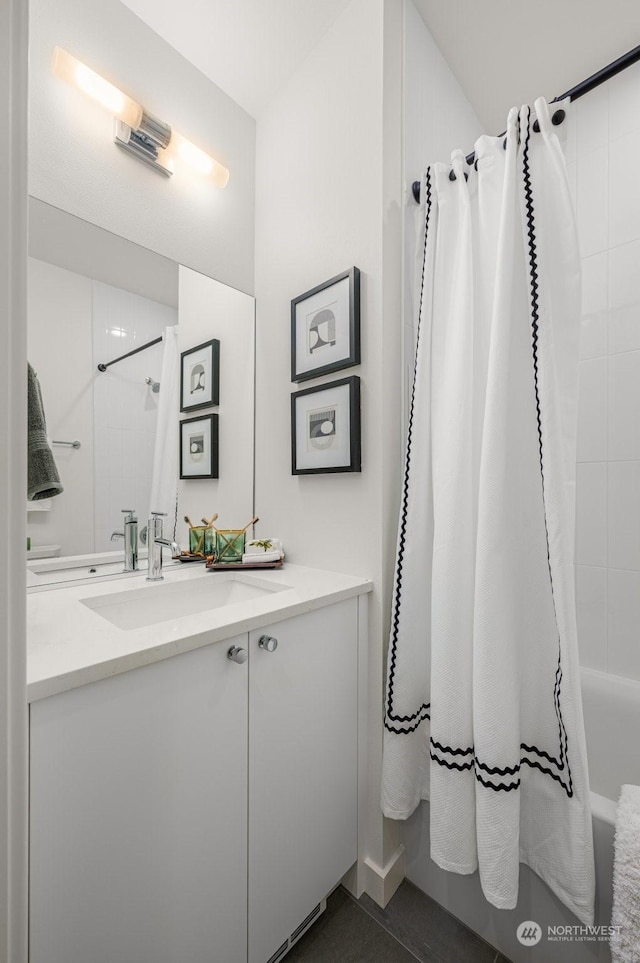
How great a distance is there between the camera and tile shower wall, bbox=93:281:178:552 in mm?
1268

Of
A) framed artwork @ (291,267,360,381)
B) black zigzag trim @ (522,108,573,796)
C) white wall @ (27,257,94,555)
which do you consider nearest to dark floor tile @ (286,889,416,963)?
black zigzag trim @ (522,108,573,796)

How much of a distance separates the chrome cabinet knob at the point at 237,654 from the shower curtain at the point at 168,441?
69 cm

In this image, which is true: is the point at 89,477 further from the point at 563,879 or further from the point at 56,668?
the point at 563,879

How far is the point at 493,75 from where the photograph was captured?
1.56 metres

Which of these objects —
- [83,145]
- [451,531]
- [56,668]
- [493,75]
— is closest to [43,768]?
[56,668]

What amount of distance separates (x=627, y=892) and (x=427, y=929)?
0.63m

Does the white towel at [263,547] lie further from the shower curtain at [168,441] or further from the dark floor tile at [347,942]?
the dark floor tile at [347,942]

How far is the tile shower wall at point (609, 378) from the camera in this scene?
4.99 feet

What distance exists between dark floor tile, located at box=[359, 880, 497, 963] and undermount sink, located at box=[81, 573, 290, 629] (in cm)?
92

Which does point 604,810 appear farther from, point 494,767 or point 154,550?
point 154,550

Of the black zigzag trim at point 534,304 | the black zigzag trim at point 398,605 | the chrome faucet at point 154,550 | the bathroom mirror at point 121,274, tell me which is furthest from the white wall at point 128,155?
the black zigzag trim at point 534,304

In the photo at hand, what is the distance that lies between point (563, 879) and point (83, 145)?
2160 millimetres

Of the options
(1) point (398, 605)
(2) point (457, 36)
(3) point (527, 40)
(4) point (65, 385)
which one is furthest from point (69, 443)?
(3) point (527, 40)

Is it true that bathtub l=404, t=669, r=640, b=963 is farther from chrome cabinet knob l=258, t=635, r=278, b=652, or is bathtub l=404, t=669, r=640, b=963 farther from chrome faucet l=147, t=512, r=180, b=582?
chrome faucet l=147, t=512, r=180, b=582
